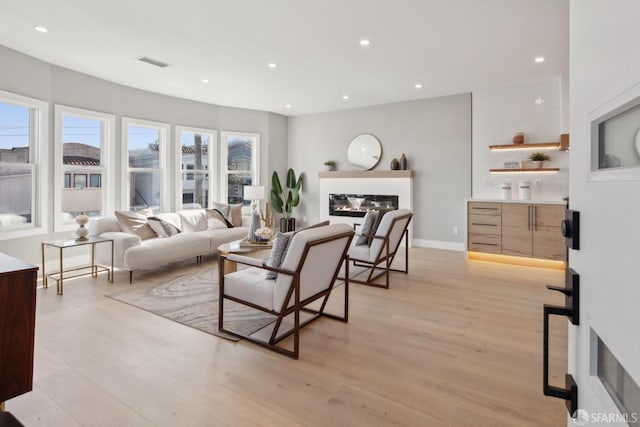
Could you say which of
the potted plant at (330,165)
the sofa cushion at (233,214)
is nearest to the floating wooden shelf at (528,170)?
→ the potted plant at (330,165)

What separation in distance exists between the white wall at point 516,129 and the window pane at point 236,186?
15.7 ft

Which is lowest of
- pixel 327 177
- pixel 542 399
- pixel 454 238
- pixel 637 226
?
pixel 542 399

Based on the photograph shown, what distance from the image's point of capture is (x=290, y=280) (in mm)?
2490

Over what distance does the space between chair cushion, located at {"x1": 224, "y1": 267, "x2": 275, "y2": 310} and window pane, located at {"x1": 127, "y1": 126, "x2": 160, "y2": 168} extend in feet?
14.1

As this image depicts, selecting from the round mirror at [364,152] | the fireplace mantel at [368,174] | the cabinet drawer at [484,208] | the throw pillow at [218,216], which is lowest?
the throw pillow at [218,216]

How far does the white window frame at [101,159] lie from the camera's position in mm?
4941

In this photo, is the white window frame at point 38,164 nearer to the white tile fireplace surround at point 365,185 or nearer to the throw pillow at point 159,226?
the throw pillow at point 159,226

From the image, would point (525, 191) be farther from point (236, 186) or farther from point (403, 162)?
point (236, 186)

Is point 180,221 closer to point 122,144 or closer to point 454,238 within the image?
point 122,144

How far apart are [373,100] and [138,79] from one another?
4117mm

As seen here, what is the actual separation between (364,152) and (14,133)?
5.70 m

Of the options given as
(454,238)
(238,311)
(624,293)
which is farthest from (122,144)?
(624,293)

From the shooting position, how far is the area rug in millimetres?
3055

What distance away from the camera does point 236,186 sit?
7.81 m
